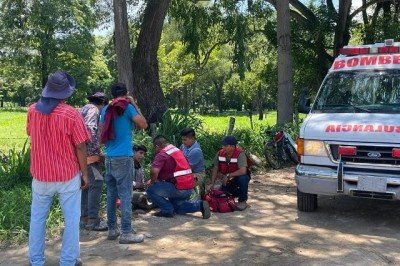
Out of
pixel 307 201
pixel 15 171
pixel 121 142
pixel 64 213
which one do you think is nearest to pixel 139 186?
pixel 121 142

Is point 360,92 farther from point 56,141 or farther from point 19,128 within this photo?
point 19,128

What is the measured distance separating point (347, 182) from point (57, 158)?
3706 millimetres

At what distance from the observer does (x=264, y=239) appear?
6133 mm

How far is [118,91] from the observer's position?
227 inches

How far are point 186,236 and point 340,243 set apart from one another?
5.99ft

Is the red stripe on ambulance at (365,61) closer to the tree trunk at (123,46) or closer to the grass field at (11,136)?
the tree trunk at (123,46)

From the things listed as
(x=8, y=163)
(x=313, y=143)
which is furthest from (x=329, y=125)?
(x=8, y=163)

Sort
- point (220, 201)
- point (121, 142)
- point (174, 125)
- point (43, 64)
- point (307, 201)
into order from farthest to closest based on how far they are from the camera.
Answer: point (43, 64) → point (174, 125) → point (220, 201) → point (307, 201) → point (121, 142)

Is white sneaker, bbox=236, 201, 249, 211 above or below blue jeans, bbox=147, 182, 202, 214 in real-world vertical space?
below

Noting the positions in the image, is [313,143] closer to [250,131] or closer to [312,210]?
[312,210]

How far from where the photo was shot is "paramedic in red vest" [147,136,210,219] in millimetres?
6871

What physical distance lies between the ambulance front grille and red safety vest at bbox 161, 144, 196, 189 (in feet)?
6.78

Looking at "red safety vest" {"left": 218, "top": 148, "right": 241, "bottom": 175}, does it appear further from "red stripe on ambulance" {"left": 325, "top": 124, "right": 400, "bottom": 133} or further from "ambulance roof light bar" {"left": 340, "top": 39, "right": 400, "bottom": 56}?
"ambulance roof light bar" {"left": 340, "top": 39, "right": 400, "bottom": 56}

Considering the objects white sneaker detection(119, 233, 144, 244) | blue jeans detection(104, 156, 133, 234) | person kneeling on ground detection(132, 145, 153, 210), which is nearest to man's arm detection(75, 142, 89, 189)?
blue jeans detection(104, 156, 133, 234)
